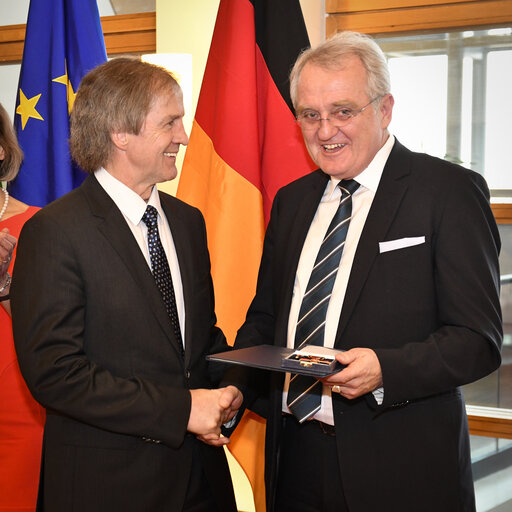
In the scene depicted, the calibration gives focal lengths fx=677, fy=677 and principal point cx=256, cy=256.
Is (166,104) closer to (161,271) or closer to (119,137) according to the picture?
(119,137)

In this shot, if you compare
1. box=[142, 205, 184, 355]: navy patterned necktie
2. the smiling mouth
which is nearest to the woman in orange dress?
box=[142, 205, 184, 355]: navy patterned necktie

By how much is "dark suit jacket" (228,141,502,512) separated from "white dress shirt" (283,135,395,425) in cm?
6

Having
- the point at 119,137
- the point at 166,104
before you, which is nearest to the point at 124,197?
the point at 119,137

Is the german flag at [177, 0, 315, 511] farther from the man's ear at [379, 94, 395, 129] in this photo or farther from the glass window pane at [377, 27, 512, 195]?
the man's ear at [379, 94, 395, 129]

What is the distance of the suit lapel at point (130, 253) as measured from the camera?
6.04ft

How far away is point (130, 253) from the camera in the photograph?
1.86 m

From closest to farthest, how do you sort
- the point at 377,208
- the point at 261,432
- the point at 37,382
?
the point at 37,382 → the point at 377,208 → the point at 261,432

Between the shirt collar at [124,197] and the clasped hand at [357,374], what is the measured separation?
72 centimetres

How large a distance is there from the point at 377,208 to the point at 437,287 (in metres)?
0.28

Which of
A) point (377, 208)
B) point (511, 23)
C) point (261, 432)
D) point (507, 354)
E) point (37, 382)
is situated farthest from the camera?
point (507, 354)

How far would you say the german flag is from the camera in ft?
9.78

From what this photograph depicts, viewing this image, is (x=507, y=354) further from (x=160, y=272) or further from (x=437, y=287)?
(x=160, y=272)

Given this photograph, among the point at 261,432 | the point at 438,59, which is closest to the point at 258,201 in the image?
the point at 261,432

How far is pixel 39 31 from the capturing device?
337 centimetres
